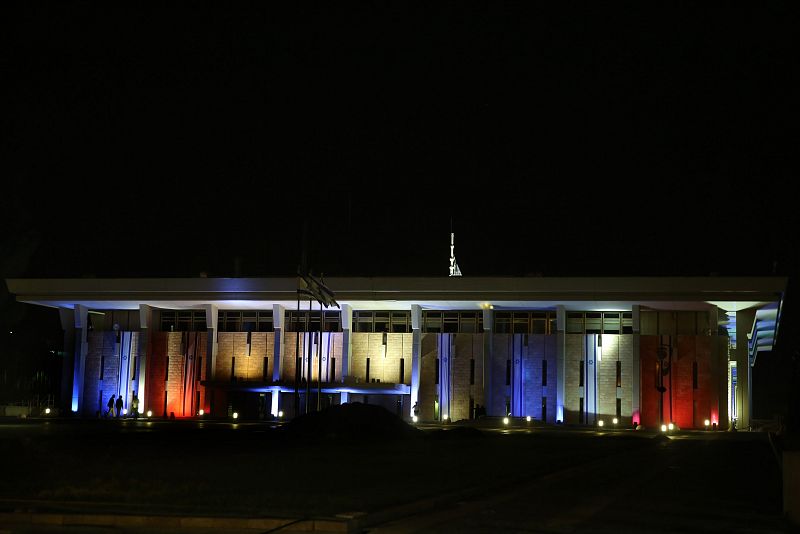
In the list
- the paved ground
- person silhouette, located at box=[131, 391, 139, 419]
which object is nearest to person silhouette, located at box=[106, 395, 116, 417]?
person silhouette, located at box=[131, 391, 139, 419]

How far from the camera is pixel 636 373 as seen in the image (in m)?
70.4

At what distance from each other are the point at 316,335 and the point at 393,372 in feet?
21.9

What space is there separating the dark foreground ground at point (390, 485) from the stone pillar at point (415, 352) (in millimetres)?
34526

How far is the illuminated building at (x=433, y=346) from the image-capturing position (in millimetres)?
70250

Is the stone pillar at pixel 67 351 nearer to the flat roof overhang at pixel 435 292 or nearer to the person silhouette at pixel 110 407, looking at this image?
the flat roof overhang at pixel 435 292

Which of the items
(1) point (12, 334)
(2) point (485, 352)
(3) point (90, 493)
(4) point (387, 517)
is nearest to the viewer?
(4) point (387, 517)

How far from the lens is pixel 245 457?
28516 millimetres

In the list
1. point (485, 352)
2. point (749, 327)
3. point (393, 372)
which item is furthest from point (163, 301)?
point (749, 327)

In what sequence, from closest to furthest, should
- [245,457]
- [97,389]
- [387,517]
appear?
1. [387,517]
2. [245,457]
3. [97,389]

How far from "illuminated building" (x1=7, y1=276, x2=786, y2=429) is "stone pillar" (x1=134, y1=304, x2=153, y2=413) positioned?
110 mm

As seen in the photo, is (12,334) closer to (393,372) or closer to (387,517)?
(393,372)

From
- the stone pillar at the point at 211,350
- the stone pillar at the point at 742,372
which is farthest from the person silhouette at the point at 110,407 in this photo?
the stone pillar at the point at 742,372

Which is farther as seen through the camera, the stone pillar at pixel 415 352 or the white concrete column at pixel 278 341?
the white concrete column at pixel 278 341

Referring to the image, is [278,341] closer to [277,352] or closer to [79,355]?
[277,352]
